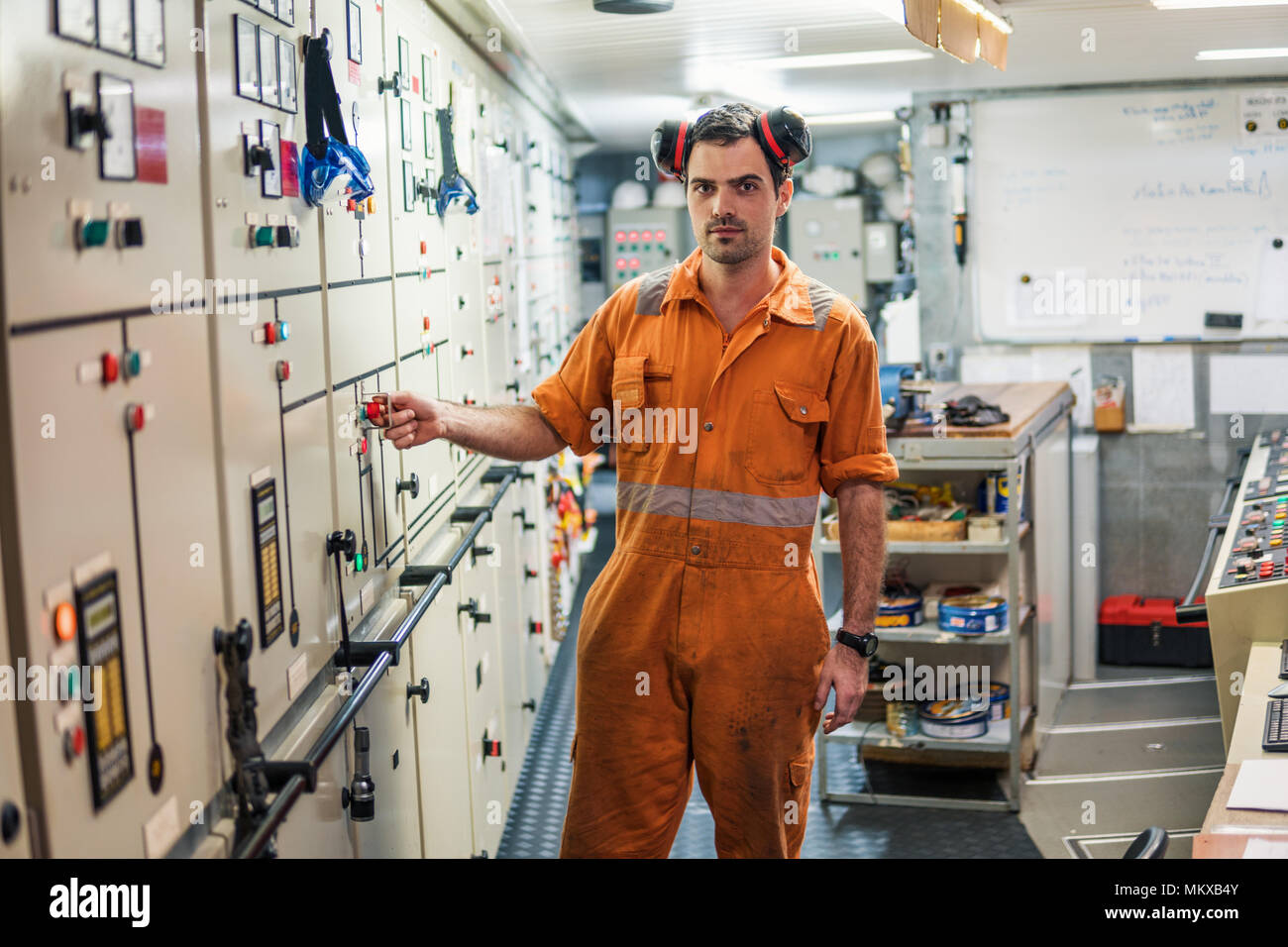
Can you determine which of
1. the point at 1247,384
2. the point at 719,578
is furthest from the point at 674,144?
the point at 1247,384

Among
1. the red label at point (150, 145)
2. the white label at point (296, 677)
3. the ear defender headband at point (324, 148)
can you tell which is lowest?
the white label at point (296, 677)

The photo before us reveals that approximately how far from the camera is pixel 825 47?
501 cm

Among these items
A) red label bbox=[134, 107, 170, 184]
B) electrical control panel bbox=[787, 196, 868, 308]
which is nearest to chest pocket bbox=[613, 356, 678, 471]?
red label bbox=[134, 107, 170, 184]

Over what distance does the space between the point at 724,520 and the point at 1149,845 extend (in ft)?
3.65

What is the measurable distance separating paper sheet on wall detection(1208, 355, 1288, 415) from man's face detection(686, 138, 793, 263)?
4.57m

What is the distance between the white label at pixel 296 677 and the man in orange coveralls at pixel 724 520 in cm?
54

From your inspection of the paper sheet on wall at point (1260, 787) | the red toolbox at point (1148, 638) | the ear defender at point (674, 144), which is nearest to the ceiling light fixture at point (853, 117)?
the red toolbox at point (1148, 638)

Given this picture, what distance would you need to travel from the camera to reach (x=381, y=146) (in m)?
2.77

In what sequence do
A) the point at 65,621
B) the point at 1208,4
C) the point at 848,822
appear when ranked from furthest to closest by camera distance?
1. the point at 848,822
2. the point at 1208,4
3. the point at 65,621

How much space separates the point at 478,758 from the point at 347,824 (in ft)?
4.64

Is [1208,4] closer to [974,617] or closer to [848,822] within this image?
[974,617]

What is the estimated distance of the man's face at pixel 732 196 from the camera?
8.20 feet

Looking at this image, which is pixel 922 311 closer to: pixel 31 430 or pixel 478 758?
pixel 478 758

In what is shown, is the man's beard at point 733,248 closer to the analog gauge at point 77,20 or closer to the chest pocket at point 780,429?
the chest pocket at point 780,429
